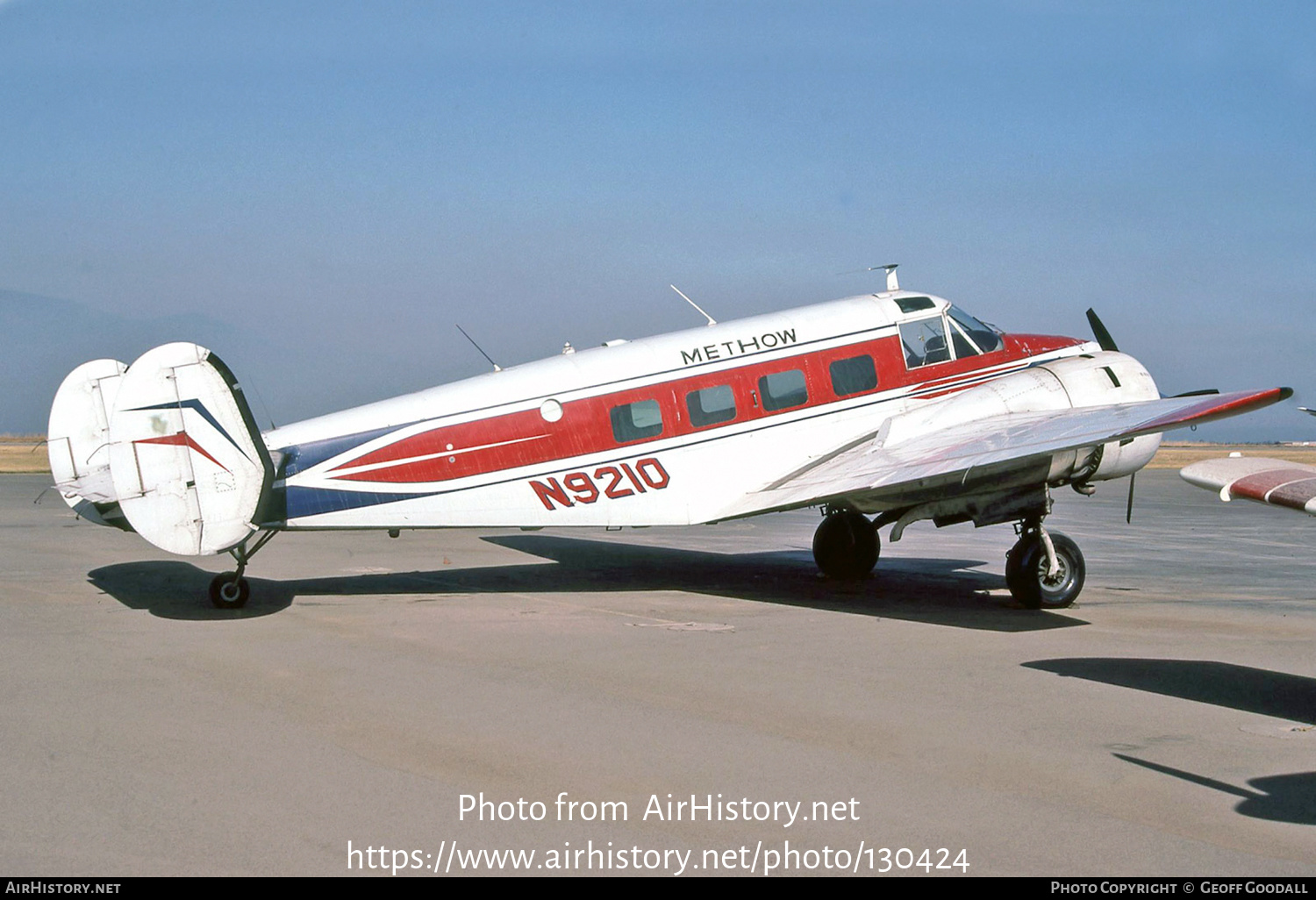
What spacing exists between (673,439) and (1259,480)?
7.82 metres

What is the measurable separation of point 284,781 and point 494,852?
165cm

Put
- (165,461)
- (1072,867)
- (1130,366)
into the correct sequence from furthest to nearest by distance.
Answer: (1130,366), (165,461), (1072,867)

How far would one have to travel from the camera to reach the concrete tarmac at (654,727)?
5258 mm

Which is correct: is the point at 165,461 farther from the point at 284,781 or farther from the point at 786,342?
the point at 786,342

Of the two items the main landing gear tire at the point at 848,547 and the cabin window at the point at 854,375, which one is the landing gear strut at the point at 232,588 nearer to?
the cabin window at the point at 854,375

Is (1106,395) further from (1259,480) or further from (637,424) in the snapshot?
(1259,480)

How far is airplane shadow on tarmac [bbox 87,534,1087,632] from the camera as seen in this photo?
→ 12414 mm

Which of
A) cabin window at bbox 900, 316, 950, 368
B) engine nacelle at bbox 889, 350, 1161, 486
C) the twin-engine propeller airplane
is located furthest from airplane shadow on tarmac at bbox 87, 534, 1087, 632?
cabin window at bbox 900, 316, 950, 368

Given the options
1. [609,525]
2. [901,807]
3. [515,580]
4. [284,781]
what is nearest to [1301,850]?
[901,807]

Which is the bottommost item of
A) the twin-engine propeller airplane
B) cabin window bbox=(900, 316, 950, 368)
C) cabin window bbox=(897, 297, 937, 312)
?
the twin-engine propeller airplane

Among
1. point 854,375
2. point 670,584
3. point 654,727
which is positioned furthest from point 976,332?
point 654,727

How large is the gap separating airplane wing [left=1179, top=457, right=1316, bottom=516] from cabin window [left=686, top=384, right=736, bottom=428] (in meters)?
7.10

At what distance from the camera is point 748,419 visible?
1379 centimetres

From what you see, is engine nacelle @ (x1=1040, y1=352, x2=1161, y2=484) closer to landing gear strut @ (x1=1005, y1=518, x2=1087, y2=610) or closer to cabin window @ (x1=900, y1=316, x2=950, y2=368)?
landing gear strut @ (x1=1005, y1=518, x2=1087, y2=610)
